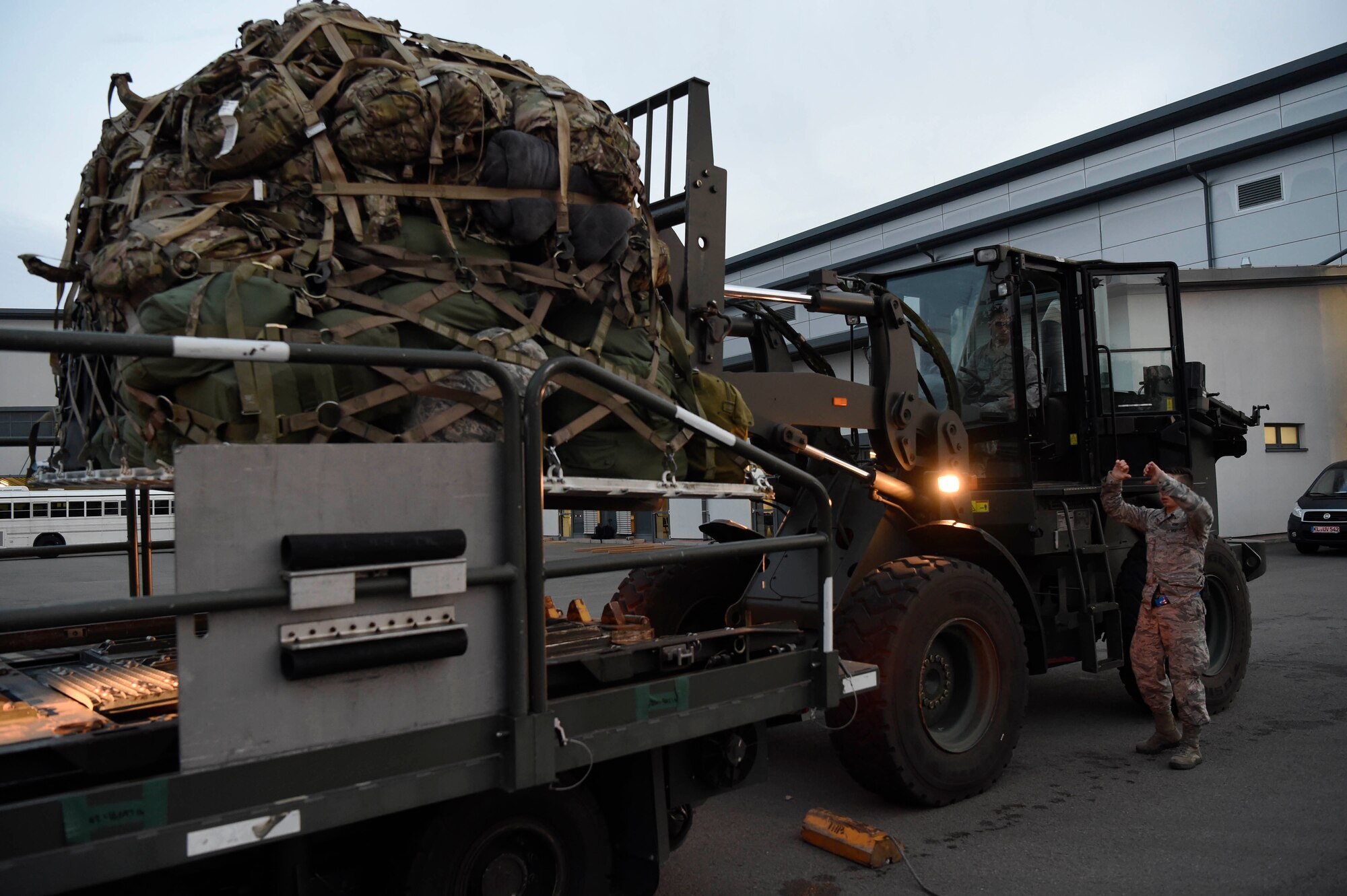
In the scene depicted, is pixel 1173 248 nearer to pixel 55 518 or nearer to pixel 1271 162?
pixel 1271 162

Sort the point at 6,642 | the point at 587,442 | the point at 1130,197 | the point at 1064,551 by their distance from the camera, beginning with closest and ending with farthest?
the point at 587,442
the point at 6,642
the point at 1064,551
the point at 1130,197

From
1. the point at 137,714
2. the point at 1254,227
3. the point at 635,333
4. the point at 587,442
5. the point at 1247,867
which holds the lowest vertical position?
the point at 1247,867

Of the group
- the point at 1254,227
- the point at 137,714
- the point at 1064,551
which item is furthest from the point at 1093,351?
the point at 1254,227

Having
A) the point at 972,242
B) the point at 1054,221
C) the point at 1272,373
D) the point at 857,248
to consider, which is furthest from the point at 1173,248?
the point at 857,248

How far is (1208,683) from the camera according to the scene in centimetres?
700

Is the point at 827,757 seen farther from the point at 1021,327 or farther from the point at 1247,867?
the point at 1021,327

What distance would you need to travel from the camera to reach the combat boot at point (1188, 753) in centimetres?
582

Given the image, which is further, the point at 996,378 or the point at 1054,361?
the point at 1054,361

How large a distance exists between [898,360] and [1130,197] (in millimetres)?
25237

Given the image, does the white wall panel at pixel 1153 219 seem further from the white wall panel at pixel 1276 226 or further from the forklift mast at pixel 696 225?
the forklift mast at pixel 696 225

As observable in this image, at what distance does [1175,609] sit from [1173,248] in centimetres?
2456

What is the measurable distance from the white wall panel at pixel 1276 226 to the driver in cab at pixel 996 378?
22.4 meters

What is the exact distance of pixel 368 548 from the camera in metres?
2.51

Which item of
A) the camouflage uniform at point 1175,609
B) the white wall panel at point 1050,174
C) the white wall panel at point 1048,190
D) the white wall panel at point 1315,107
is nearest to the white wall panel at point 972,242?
the white wall panel at point 1048,190
